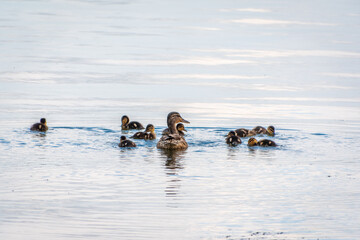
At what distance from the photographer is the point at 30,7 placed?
32344 millimetres

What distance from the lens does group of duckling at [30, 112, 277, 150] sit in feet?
36.5

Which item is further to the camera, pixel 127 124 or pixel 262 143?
pixel 127 124

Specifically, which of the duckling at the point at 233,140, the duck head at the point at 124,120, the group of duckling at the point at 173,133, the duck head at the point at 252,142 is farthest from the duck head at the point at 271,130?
the duck head at the point at 124,120

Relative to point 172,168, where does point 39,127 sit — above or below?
above

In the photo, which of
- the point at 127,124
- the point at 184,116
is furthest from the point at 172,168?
the point at 184,116

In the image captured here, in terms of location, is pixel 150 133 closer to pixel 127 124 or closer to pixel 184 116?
pixel 127 124

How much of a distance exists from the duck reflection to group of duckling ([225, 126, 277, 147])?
897mm

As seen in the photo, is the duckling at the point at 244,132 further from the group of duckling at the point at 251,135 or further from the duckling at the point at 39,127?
the duckling at the point at 39,127

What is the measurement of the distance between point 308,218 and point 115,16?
23.8 meters

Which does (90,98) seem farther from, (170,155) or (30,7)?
(30,7)

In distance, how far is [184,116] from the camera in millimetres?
14305

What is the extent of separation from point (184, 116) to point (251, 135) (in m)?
2.09

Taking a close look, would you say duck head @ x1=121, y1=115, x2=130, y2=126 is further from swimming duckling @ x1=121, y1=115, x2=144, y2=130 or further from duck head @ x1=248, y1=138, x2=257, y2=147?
duck head @ x1=248, y1=138, x2=257, y2=147

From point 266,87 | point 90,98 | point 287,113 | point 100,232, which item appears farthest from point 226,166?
point 266,87
